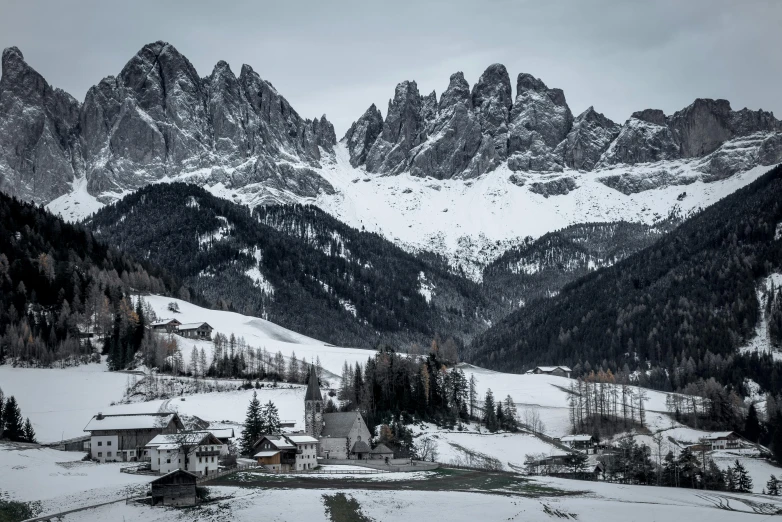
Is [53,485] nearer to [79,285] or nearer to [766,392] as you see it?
[79,285]

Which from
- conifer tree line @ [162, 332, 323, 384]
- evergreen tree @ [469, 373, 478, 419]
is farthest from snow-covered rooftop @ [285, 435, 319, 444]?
conifer tree line @ [162, 332, 323, 384]

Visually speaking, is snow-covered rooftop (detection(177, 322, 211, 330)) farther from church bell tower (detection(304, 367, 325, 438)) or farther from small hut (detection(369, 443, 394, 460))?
small hut (detection(369, 443, 394, 460))

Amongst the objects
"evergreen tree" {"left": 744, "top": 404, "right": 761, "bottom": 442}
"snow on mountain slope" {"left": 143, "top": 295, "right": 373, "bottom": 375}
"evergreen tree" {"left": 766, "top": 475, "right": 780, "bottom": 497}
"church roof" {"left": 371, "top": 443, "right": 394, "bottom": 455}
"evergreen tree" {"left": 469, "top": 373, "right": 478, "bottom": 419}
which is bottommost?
"evergreen tree" {"left": 766, "top": 475, "right": 780, "bottom": 497}

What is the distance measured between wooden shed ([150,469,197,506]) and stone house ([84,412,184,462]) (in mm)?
25729

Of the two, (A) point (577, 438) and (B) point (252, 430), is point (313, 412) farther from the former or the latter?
(A) point (577, 438)

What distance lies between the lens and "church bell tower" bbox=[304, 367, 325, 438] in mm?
106100

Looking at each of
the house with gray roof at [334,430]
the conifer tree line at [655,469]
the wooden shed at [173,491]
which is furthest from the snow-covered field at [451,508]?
the house with gray roof at [334,430]

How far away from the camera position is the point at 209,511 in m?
65.0

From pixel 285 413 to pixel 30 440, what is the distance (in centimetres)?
3250

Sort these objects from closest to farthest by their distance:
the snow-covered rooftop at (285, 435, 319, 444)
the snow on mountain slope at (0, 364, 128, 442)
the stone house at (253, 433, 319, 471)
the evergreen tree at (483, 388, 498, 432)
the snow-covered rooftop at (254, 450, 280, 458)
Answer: the snow-covered rooftop at (254, 450, 280, 458), the stone house at (253, 433, 319, 471), the snow-covered rooftop at (285, 435, 319, 444), the snow on mountain slope at (0, 364, 128, 442), the evergreen tree at (483, 388, 498, 432)

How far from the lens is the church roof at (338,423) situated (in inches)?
4149

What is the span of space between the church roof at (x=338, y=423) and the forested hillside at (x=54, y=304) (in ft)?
152

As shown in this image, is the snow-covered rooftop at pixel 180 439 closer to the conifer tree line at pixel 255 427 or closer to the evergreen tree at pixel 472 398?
the conifer tree line at pixel 255 427

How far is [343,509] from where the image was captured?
66.6 meters
